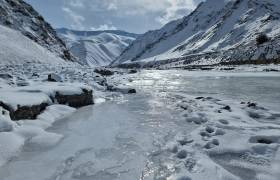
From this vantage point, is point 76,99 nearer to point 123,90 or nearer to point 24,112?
point 24,112

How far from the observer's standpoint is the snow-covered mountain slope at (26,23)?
241 ft

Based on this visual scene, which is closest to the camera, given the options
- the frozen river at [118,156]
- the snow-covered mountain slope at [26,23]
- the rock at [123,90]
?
the frozen river at [118,156]

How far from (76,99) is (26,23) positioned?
6751 cm

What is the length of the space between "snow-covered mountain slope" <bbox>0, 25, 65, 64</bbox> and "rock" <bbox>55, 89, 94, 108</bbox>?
2996cm

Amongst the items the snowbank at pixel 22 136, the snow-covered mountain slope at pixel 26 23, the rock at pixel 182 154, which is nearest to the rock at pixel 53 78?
the snowbank at pixel 22 136

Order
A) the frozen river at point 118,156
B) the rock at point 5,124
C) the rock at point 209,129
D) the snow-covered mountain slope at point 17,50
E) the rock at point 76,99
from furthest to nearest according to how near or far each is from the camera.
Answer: the snow-covered mountain slope at point 17,50, the rock at point 76,99, the rock at point 209,129, the rock at point 5,124, the frozen river at point 118,156

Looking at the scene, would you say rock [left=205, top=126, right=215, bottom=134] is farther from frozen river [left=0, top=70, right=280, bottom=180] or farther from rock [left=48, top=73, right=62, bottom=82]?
rock [left=48, top=73, right=62, bottom=82]

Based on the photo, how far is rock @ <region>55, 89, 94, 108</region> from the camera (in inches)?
717

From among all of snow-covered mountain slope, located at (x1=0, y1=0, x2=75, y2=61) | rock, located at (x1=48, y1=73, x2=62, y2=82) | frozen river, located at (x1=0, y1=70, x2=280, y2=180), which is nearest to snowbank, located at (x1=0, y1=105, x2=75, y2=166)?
frozen river, located at (x1=0, y1=70, x2=280, y2=180)

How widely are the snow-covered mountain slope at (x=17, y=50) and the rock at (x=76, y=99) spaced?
29960mm

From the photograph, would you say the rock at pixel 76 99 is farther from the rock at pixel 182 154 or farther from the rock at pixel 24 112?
the rock at pixel 182 154

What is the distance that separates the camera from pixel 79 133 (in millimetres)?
12297

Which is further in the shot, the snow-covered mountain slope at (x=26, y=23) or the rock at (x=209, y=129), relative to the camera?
the snow-covered mountain slope at (x=26, y=23)

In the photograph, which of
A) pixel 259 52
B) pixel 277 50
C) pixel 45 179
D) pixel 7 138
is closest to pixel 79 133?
pixel 7 138
